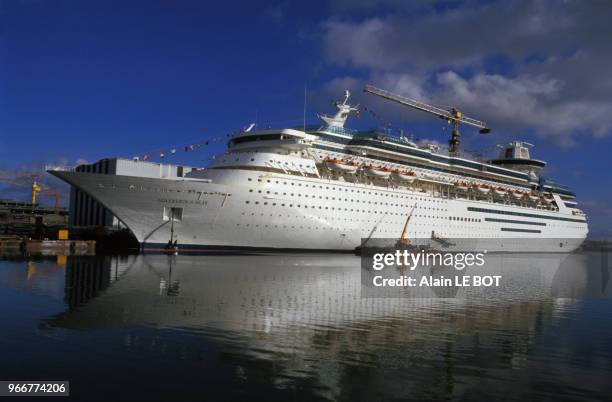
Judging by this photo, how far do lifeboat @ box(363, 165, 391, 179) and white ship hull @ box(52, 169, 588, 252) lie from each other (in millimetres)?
1472

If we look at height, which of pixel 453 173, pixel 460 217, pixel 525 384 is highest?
pixel 453 173

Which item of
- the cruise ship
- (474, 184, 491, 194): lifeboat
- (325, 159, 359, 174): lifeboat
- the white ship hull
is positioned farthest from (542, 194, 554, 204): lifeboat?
(325, 159, 359, 174): lifeboat

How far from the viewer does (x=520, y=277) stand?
3064 cm

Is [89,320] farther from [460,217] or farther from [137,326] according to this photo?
[460,217]

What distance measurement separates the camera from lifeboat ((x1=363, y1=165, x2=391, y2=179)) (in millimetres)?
42847

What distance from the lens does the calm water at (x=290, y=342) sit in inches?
333

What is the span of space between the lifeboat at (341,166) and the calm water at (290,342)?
2032cm

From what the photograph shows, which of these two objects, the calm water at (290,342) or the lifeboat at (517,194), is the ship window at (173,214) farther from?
the lifeboat at (517,194)

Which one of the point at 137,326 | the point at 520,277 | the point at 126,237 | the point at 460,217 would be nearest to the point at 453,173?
the point at 460,217

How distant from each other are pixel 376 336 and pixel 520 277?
2156 centimetres

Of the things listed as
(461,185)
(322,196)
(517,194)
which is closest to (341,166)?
(322,196)

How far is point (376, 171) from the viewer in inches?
1693

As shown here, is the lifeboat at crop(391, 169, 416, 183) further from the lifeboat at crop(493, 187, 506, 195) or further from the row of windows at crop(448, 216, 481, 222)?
the lifeboat at crop(493, 187, 506, 195)

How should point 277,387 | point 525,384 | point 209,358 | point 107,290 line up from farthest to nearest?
point 107,290
point 209,358
point 525,384
point 277,387
